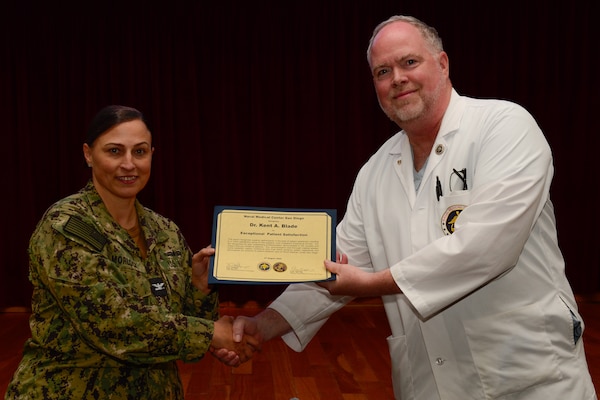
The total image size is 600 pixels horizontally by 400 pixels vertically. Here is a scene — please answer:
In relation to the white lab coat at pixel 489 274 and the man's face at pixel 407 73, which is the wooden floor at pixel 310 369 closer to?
the white lab coat at pixel 489 274

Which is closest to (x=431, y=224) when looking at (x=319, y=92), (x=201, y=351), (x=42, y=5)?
(x=201, y=351)

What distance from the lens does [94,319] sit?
6.61 feet

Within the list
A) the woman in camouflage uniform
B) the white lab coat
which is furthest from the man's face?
the woman in camouflage uniform

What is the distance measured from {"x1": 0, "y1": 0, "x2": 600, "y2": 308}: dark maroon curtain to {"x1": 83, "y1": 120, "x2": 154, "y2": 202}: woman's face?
516 centimetres

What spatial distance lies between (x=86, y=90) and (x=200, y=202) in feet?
6.18

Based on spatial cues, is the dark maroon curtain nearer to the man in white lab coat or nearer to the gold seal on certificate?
the man in white lab coat

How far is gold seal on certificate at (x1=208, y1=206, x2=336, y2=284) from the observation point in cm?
222

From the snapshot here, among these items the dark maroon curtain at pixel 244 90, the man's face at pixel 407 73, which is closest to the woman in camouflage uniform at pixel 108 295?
the man's face at pixel 407 73

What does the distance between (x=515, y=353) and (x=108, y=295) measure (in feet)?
4.49

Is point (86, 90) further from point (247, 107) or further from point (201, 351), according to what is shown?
point (201, 351)

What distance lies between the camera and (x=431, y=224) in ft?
7.34

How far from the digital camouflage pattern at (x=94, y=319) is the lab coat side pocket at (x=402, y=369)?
752 millimetres

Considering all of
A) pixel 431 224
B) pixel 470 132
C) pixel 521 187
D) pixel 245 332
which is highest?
pixel 470 132

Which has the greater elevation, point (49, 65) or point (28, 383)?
point (49, 65)
